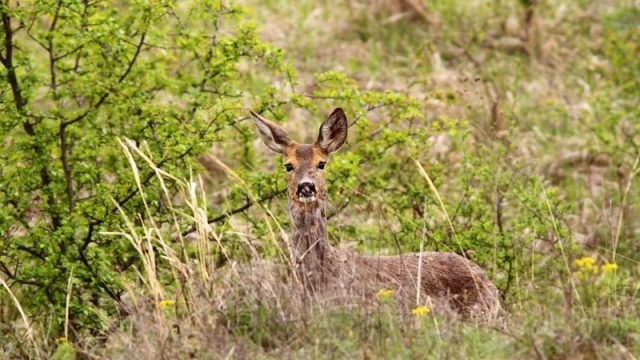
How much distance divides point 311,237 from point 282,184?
155 cm

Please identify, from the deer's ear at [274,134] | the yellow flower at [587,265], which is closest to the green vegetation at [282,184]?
the yellow flower at [587,265]

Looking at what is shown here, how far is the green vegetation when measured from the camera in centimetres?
636

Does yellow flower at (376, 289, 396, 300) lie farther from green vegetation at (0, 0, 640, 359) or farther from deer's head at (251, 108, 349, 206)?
deer's head at (251, 108, 349, 206)

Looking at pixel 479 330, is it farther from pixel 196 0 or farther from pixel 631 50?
pixel 631 50

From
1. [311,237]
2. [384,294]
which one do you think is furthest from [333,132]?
[384,294]

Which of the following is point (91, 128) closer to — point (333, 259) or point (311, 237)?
point (311, 237)

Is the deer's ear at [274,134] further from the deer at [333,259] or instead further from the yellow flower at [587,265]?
the yellow flower at [587,265]

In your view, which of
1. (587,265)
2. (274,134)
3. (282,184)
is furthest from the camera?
(282,184)

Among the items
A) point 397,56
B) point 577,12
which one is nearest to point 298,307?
point 397,56

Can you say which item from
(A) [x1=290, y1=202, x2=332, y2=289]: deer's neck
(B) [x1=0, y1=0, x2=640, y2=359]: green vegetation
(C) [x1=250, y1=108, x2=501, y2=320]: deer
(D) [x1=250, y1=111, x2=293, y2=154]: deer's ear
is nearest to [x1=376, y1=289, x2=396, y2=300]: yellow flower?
(B) [x1=0, y1=0, x2=640, y2=359]: green vegetation

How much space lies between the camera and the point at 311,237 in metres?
8.13

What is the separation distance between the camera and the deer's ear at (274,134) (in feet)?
28.4

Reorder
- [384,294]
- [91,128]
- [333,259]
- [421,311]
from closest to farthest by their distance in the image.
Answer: [421,311] → [384,294] → [333,259] → [91,128]

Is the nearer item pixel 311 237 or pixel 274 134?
pixel 311 237
